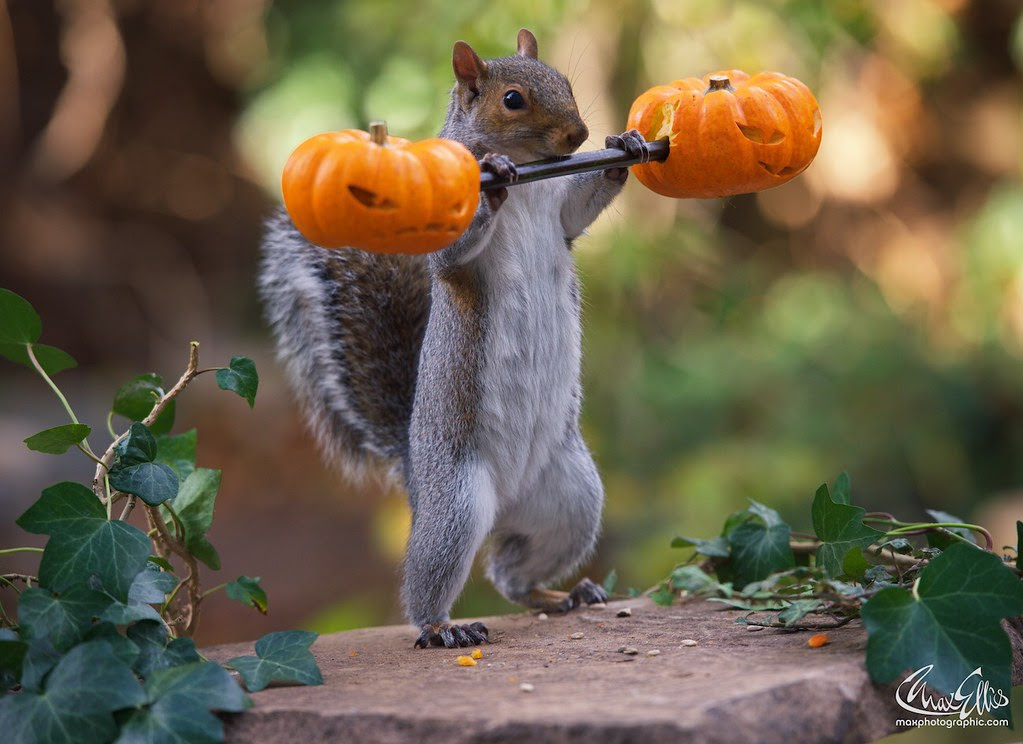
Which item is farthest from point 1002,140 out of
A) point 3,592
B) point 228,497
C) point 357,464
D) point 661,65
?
point 3,592

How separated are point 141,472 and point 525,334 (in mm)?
656

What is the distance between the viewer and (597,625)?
1.95m

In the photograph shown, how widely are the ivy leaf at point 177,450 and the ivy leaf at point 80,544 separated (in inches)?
14.5

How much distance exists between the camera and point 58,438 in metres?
1.60

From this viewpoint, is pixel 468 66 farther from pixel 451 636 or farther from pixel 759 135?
pixel 451 636

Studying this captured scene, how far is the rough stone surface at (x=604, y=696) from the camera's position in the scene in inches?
48.9

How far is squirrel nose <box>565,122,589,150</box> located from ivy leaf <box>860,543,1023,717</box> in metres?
0.80

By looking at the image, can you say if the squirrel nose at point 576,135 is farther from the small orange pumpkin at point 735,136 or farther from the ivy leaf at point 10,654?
the ivy leaf at point 10,654

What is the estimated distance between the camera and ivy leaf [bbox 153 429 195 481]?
1.88 meters

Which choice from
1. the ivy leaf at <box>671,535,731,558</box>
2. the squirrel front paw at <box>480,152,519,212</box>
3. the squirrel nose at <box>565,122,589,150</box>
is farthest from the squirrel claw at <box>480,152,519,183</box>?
the ivy leaf at <box>671,535,731,558</box>

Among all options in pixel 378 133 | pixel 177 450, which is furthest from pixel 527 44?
pixel 177 450

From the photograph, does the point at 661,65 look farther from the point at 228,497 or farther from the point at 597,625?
the point at 228,497

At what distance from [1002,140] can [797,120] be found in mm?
4438

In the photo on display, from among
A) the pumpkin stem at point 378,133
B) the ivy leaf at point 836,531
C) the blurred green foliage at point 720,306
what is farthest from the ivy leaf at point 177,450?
the blurred green foliage at point 720,306
